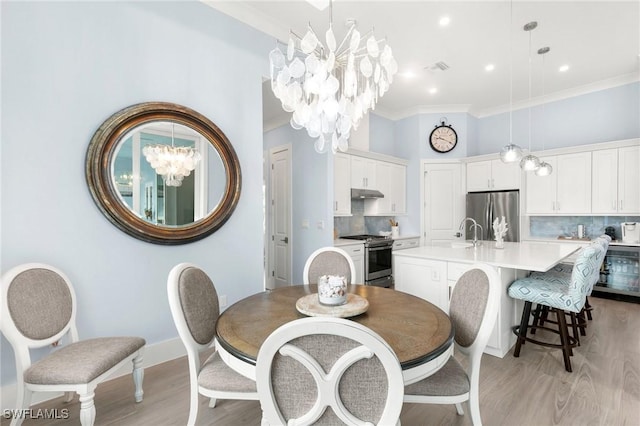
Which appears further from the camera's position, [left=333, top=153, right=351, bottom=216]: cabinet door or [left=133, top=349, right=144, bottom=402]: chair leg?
[left=333, top=153, right=351, bottom=216]: cabinet door

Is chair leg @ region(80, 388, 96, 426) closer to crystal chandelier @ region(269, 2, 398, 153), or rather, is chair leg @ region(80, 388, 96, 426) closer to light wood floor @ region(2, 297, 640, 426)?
light wood floor @ region(2, 297, 640, 426)

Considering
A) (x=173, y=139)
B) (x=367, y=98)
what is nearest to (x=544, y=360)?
(x=367, y=98)

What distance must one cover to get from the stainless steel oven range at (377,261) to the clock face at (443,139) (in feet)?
7.15

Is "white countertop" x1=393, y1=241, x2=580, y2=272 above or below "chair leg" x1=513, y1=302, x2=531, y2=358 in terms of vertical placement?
above

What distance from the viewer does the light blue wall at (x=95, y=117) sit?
194cm

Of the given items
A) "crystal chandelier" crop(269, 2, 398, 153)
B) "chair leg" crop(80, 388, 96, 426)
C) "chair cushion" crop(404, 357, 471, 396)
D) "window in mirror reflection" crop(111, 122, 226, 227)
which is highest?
"crystal chandelier" crop(269, 2, 398, 153)

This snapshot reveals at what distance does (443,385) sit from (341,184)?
11.1 feet

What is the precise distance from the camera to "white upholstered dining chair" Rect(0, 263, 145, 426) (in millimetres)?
1565

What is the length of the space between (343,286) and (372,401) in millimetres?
682

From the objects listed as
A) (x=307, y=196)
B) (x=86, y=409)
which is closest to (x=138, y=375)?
(x=86, y=409)

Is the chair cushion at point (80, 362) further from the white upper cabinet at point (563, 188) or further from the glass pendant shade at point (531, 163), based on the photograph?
the white upper cabinet at point (563, 188)

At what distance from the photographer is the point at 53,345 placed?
2.03 meters

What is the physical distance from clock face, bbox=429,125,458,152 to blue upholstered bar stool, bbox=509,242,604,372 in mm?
3410

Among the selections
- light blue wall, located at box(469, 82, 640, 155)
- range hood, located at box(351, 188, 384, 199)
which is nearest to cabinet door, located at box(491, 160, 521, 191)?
light blue wall, located at box(469, 82, 640, 155)
